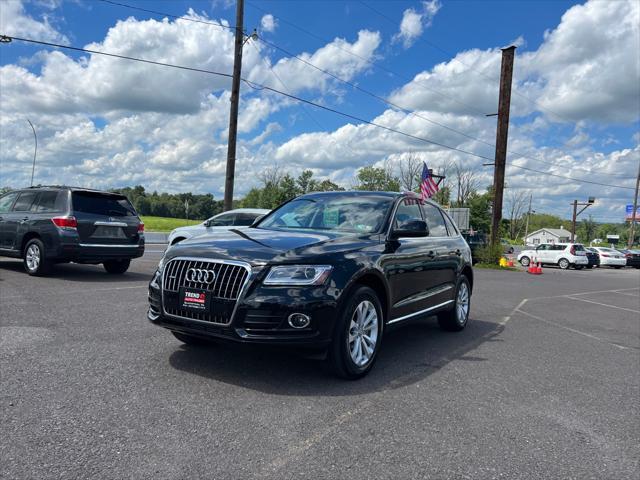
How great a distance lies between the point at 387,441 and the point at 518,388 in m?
1.83

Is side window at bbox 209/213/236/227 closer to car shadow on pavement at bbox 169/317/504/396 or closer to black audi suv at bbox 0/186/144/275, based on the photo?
black audi suv at bbox 0/186/144/275

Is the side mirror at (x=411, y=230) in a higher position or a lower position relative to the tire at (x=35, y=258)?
higher

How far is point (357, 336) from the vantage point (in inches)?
173

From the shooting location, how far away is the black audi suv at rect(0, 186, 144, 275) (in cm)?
951

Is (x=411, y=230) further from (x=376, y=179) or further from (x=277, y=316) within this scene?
(x=376, y=179)

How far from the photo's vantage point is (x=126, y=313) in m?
6.73

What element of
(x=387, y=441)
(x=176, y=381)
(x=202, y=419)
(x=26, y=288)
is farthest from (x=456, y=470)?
(x=26, y=288)

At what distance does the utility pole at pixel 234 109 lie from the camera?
19.3m

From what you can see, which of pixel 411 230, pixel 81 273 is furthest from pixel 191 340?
pixel 81 273

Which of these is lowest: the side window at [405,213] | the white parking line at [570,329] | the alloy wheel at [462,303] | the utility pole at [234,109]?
the white parking line at [570,329]

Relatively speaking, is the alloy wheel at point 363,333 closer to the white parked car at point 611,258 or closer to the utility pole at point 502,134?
the utility pole at point 502,134

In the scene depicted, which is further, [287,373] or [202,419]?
[287,373]

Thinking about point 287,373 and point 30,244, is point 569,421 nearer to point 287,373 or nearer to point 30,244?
point 287,373

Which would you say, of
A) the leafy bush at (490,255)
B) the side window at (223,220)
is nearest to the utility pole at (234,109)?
the side window at (223,220)
